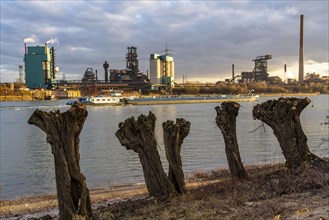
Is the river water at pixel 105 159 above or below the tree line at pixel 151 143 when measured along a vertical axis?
below

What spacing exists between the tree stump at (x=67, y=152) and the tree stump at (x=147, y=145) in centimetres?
190

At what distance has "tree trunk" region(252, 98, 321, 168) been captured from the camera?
→ 12.7 metres

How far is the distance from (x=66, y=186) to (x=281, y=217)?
4.37 meters

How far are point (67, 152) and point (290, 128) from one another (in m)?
7.33

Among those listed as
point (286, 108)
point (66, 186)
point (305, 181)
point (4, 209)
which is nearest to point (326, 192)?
point (305, 181)

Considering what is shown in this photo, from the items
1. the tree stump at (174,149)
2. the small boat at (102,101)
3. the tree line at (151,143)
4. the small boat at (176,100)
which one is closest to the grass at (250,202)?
the tree stump at (174,149)

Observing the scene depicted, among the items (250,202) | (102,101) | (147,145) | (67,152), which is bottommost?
(102,101)

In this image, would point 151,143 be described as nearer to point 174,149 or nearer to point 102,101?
point 174,149

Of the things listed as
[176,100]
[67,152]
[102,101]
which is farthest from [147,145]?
[176,100]

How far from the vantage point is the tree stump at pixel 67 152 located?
27.7ft

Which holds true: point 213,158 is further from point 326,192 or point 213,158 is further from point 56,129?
point 56,129

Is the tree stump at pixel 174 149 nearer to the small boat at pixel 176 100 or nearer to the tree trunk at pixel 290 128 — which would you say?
the tree trunk at pixel 290 128

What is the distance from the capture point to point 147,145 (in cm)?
1047

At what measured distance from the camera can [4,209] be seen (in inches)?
529
